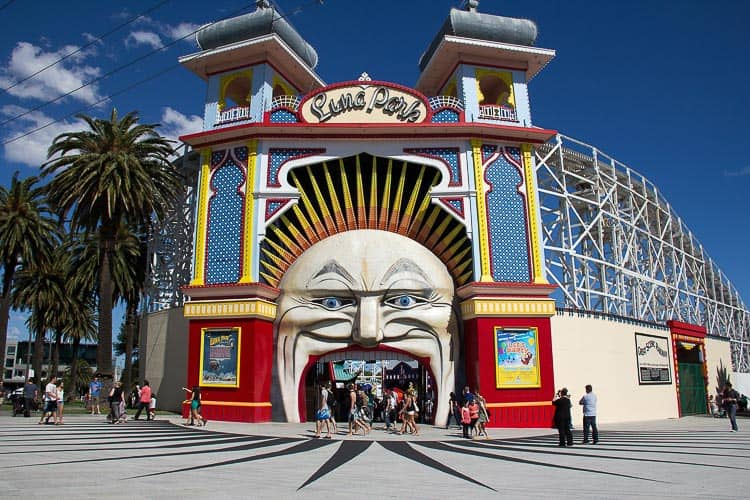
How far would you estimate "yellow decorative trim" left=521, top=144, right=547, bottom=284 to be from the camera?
74.4ft

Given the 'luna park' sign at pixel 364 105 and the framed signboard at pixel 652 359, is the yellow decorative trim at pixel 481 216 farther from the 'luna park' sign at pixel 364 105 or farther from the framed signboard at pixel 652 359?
the framed signboard at pixel 652 359

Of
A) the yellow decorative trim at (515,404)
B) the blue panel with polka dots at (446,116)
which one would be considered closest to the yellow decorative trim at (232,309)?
the yellow decorative trim at (515,404)

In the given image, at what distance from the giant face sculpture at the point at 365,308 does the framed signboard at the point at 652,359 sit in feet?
35.9

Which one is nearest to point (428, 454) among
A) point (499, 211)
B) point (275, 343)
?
point (275, 343)

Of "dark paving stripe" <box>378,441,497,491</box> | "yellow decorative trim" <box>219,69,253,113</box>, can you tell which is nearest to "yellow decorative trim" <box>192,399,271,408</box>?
"dark paving stripe" <box>378,441,497,491</box>

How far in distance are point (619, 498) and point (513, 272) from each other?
1518cm

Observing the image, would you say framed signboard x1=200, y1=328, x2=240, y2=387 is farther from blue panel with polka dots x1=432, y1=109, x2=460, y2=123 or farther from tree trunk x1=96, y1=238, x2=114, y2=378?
blue panel with polka dots x1=432, y1=109, x2=460, y2=123

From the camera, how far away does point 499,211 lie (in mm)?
23094

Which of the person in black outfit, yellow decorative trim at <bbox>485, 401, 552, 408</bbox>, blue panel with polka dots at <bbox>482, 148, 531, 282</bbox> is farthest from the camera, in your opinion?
blue panel with polka dots at <bbox>482, 148, 531, 282</bbox>

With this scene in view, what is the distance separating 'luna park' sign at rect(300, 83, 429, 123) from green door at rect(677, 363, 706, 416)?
65.0ft

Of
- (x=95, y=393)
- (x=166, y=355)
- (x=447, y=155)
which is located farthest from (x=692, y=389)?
(x=95, y=393)

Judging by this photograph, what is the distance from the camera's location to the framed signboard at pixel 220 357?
856 inches

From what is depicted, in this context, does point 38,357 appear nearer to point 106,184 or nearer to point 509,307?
point 106,184

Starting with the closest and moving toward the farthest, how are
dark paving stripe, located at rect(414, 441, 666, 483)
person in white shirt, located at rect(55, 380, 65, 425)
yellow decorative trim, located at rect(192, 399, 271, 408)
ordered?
dark paving stripe, located at rect(414, 441, 666, 483), person in white shirt, located at rect(55, 380, 65, 425), yellow decorative trim, located at rect(192, 399, 271, 408)
